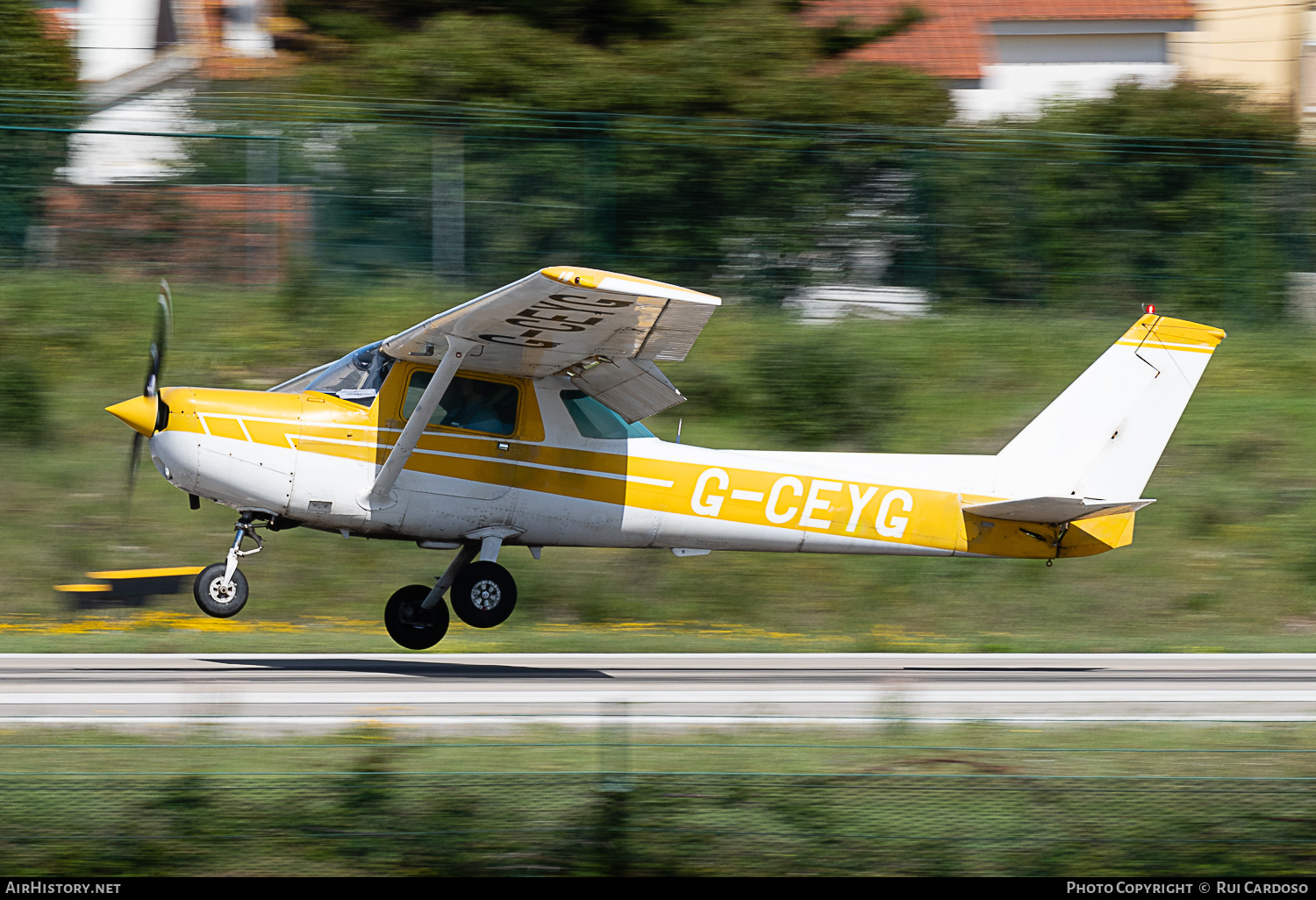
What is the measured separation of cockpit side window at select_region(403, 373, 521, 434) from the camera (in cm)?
1170

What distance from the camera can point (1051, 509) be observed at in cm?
1234

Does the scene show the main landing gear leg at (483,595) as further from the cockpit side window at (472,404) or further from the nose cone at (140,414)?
the nose cone at (140,414)

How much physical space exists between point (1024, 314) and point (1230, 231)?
348 centimetres

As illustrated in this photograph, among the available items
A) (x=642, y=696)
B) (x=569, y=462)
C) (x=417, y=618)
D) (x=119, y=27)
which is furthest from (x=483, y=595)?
(x=119, y=27)

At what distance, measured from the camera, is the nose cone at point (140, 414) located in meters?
11.0

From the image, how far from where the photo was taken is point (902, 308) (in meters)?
19.8

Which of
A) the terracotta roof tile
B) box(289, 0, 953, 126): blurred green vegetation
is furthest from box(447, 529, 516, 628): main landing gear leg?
the terracotta roof tile

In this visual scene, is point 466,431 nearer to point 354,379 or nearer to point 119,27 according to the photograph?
point 354,379

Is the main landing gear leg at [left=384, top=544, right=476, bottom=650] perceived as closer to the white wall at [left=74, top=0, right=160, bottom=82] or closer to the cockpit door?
the cockpit door

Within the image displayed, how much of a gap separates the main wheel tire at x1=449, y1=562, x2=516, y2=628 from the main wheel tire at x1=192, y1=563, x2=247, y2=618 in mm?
1702

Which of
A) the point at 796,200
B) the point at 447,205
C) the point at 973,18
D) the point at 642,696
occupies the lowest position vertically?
the point at 642,696

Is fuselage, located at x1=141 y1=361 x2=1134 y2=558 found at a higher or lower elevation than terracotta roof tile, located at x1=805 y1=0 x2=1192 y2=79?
lower

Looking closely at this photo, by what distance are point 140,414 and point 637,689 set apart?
175 inches

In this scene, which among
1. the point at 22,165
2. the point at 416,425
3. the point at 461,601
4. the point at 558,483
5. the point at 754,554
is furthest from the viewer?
the point at 22,165
